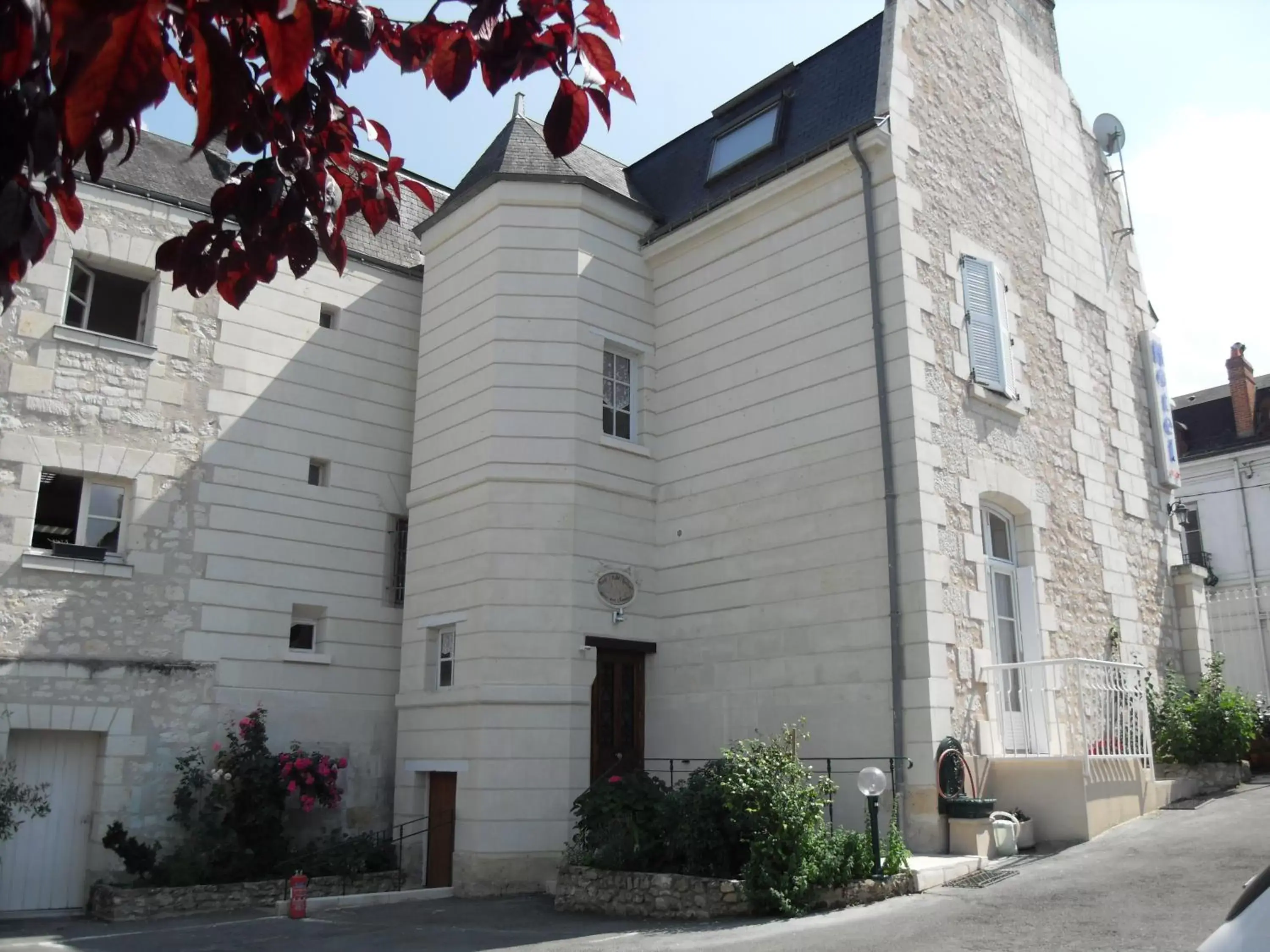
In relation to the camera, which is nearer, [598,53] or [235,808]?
[598,53]

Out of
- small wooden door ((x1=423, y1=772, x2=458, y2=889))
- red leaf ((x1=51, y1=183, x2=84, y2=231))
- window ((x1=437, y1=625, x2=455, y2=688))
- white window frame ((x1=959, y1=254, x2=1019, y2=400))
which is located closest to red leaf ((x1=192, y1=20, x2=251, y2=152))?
red leaf ((x1=51, y1=183, x2=84, y2=231))

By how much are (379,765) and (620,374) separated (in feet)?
18.1

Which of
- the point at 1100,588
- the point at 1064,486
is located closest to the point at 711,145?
the point at 1064,486

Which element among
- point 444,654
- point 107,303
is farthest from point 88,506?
point 444,654

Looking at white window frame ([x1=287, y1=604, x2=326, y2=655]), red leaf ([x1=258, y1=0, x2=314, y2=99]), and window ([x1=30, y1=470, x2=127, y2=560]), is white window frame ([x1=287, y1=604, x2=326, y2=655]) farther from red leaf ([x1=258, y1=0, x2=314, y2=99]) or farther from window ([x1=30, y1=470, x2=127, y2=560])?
red leaf ([x1=258, y1=0, x2=314, y2=99])

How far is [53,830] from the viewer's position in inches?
439

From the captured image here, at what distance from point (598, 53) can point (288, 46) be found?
0.81 m

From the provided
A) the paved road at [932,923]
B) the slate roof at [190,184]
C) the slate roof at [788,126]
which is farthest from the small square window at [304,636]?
the slate roof at [788,126]

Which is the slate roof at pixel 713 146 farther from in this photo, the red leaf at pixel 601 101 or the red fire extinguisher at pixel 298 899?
the red leaf at pixel 601 101

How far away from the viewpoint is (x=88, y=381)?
12.0 m

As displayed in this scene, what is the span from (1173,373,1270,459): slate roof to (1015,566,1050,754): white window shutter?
1421 centimetres

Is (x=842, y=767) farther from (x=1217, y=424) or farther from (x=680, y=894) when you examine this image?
(x=1217, y=424)

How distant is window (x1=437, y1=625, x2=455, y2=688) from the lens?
12156mm

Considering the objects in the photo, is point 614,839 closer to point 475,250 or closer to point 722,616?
point 722,616
